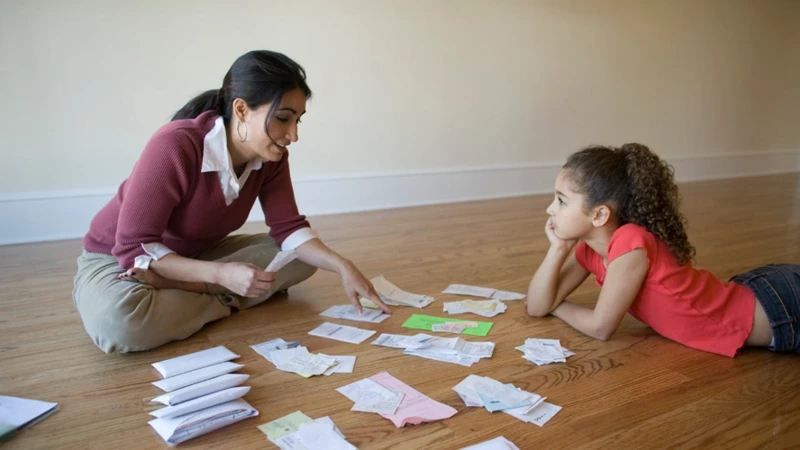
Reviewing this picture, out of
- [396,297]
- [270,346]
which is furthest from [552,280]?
[270,346]

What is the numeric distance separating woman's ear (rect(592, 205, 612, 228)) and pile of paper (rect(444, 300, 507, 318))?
1.85 feet

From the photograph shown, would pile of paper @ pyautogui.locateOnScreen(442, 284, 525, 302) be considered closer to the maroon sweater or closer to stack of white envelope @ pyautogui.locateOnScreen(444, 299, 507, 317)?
stack of white envelope @ pyautogui.locateOnScreen(444, 299, 507, 317)

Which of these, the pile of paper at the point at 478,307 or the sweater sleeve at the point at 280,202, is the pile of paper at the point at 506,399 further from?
the sweater sleeve at the point at 280,202

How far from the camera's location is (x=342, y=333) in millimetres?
2062

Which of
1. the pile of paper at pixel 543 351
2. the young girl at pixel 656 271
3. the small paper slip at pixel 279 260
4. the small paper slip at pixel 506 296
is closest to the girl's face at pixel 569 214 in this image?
the young girl at pixel 656 271

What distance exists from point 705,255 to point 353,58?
8.63ft

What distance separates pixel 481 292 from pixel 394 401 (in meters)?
1.03

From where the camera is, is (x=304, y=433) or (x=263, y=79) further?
(x=263, y=79)

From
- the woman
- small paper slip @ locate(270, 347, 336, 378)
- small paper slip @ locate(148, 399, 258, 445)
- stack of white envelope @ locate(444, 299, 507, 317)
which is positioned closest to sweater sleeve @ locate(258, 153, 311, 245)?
the woman

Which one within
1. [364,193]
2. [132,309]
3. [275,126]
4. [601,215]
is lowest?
[364,193]

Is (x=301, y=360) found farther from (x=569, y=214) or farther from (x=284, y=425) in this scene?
(x=569, y=214)

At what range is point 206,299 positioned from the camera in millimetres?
2111

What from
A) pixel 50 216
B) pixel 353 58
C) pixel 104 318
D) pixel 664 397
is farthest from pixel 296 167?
pixel 664 397

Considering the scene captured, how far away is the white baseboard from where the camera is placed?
11.3ft
